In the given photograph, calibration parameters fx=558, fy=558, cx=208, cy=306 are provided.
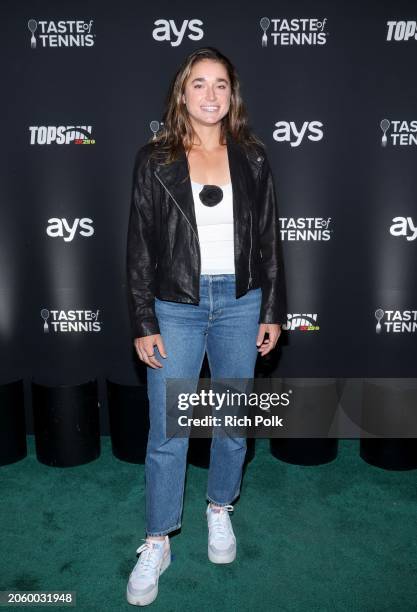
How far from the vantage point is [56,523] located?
104 inches

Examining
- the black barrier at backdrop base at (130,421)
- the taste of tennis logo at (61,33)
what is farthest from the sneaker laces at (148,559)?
the taste of tennis logo at (61,33)

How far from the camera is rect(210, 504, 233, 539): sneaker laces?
2.40m

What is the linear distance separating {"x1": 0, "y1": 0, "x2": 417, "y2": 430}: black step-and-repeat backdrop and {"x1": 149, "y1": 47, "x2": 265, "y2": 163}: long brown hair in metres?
1.00

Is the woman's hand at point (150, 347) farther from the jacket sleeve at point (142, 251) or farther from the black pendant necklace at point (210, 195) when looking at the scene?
the black pendant necklace at point (210, 195)

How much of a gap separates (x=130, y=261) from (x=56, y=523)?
4.50 ft

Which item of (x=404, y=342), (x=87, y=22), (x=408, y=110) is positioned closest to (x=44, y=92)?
(x=87, y=22)

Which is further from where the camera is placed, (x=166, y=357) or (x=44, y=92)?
(x=44, y=92)

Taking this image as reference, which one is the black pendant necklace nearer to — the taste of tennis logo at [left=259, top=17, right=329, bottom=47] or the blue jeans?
the blue jeans

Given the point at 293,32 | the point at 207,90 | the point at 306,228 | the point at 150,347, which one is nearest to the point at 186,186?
the point at 207,90

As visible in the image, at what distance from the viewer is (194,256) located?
2059 mm

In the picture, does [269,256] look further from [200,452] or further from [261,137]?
[200,452]

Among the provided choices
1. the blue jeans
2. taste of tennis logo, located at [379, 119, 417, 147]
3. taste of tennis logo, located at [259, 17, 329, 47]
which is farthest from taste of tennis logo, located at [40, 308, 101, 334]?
taste of tennis logo, located at [379, 119, 417, 147]

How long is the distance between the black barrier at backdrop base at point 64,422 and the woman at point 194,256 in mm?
1110

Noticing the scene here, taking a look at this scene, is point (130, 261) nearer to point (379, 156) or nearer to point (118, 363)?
point (118, 363)
